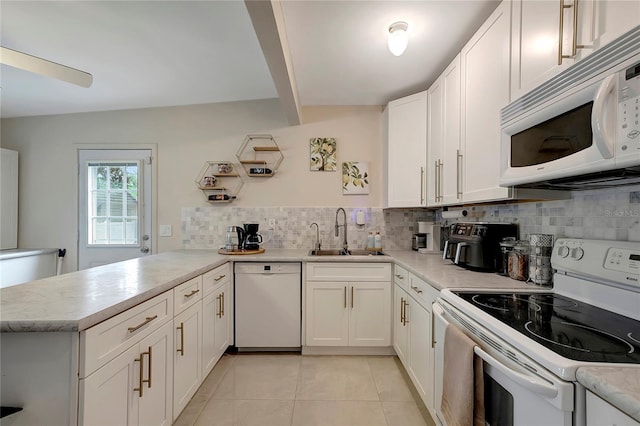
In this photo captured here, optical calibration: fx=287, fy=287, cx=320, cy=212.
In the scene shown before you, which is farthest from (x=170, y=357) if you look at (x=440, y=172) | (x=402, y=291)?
(x=440, y=172)

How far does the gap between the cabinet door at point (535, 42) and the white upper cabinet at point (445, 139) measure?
1.97 ft

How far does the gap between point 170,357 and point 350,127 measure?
262 cm

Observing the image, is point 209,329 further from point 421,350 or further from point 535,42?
point 535,42

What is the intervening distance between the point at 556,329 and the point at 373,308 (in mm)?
1670

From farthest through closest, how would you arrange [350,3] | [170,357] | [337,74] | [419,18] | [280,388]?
[337,74]
[280,388]
[419,18]
[350,3]
[170,357]

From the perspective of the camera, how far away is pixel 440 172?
2.27 metres

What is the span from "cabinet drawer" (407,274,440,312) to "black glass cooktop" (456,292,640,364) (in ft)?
1.05

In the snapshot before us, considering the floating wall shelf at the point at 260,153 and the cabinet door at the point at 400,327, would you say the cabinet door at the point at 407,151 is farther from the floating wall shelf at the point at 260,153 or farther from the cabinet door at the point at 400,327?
the floating wall shelf at the point at 260,153

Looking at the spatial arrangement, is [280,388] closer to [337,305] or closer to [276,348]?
[276,348]

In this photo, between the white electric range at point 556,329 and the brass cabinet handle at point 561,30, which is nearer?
the white electric range at point 556,329

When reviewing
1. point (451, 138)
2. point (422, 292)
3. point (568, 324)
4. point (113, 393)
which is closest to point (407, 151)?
point (451, 138)

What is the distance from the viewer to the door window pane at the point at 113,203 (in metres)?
3.14

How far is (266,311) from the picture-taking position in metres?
Result: 2.58

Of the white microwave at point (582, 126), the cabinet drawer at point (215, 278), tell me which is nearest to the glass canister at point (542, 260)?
the white microwave at point (582, 126)
